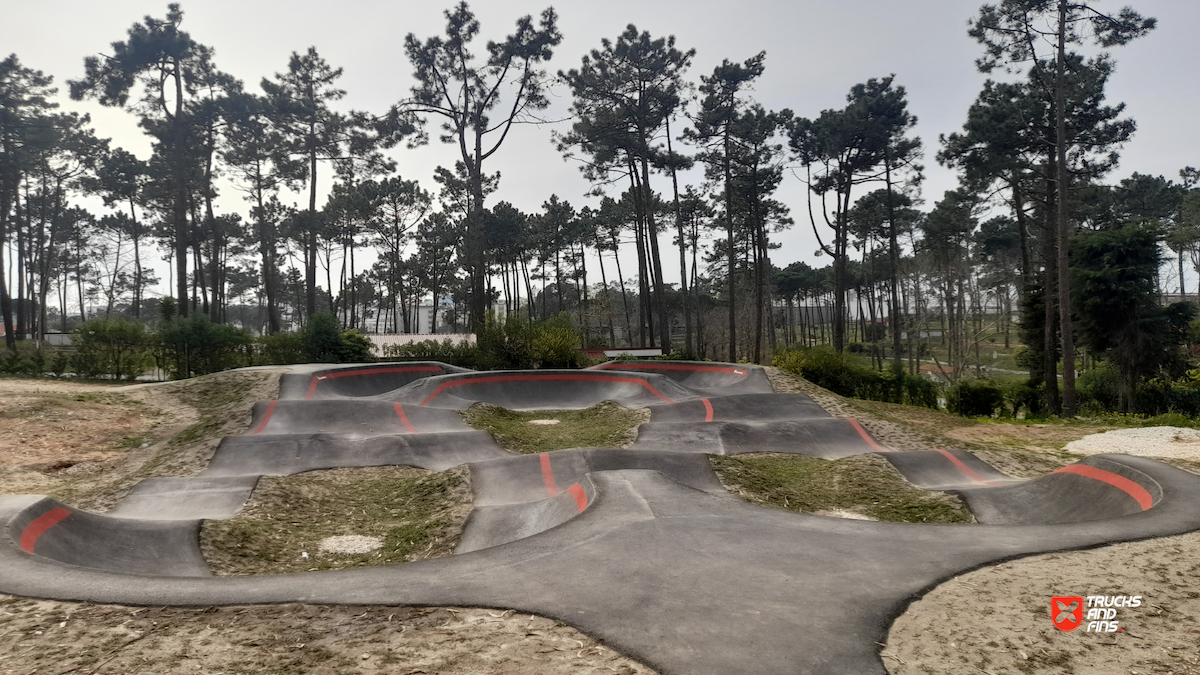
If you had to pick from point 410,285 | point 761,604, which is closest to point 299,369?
Result: point 761,604

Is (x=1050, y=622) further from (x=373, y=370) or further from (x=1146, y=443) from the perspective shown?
(x=373, y=370)

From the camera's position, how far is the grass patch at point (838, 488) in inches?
343

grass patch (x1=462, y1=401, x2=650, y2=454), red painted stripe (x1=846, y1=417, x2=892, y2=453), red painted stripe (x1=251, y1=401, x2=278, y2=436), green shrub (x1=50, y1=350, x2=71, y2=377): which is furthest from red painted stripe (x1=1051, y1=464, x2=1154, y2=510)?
green shrub (x1=50, y1=350, x2=71, y2=377)

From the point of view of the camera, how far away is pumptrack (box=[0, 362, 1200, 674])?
3869mm

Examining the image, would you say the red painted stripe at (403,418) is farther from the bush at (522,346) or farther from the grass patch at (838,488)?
the bush at (522,346)

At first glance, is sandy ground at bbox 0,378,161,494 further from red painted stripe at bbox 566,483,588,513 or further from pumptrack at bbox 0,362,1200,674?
red painted stripe at bbox 566,483,588,513

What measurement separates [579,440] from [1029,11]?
65.5ft

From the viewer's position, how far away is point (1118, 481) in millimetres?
7727

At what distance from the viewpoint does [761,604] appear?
4121 mm

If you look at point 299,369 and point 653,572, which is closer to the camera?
point 653,572

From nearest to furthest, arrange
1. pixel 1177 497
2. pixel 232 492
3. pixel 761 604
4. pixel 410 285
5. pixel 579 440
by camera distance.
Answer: pixel 761 604 → pixel 1177 497 → pixel 232 492 → pixel 579 440 → pixel 410 285

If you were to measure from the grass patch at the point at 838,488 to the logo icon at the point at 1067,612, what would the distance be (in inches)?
170

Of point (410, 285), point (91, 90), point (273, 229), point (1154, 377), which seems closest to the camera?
point (1154, 377)

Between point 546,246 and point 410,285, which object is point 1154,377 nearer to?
point 546,246
